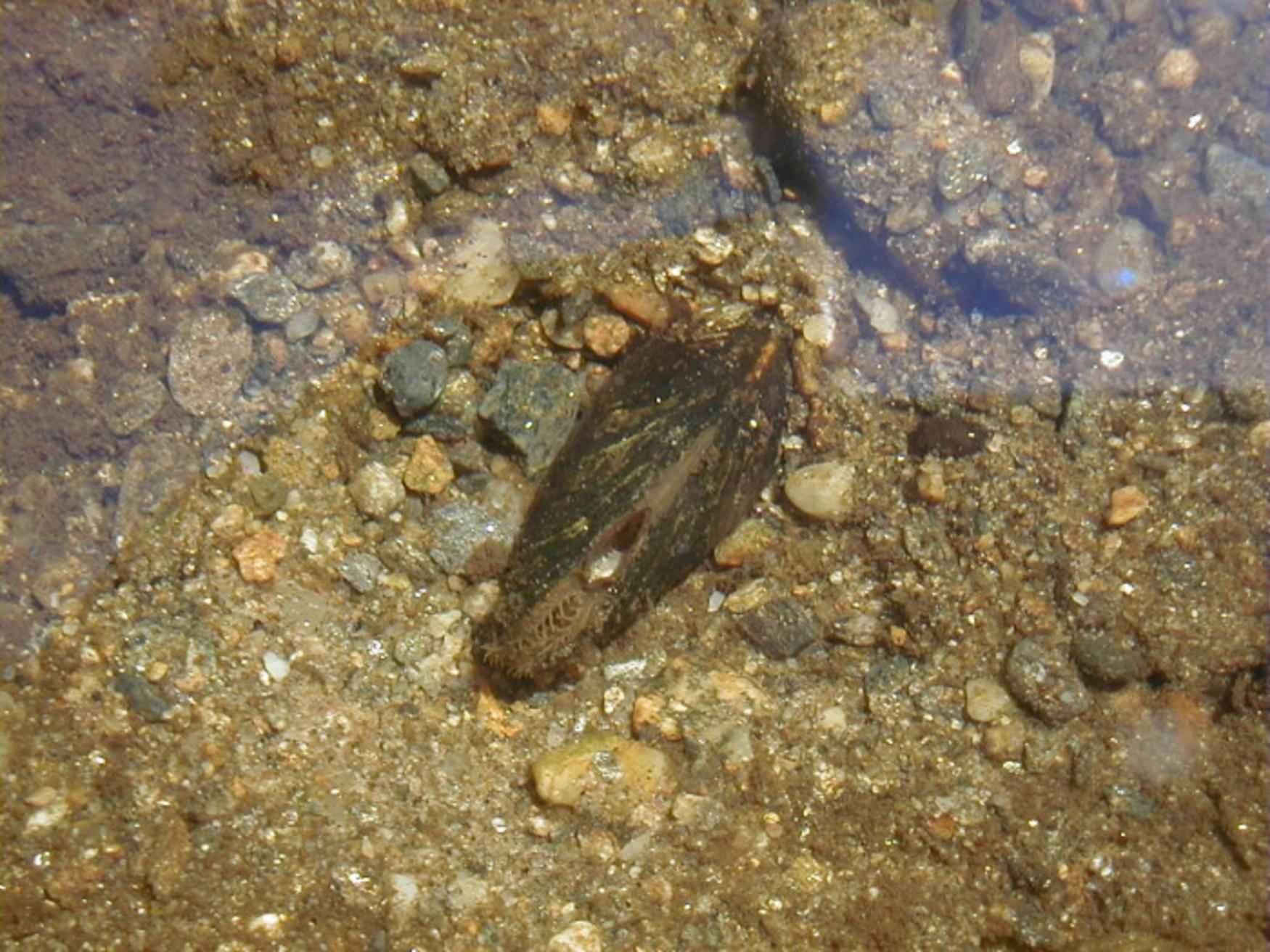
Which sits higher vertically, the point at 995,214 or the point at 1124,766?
the point at 995,214

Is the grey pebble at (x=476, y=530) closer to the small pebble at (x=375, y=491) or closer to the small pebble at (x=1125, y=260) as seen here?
the small pebble at (x=375, y=491)

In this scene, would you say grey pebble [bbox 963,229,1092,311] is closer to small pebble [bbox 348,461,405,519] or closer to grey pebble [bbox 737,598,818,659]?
grey pebble [bbox 737,598,818,659]

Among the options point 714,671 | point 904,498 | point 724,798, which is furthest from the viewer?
point 904,498

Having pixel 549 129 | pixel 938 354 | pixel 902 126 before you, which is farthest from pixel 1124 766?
pixel 549 129

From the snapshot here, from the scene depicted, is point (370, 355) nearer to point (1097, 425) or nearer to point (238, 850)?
point (238, 850)

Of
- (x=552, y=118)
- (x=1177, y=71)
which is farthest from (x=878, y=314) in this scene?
(x=1177, y=71)
